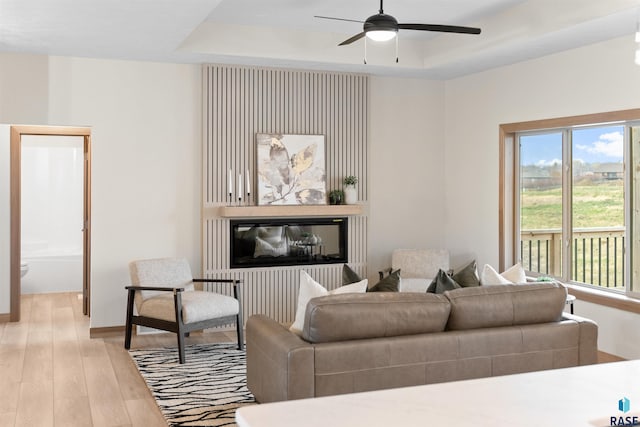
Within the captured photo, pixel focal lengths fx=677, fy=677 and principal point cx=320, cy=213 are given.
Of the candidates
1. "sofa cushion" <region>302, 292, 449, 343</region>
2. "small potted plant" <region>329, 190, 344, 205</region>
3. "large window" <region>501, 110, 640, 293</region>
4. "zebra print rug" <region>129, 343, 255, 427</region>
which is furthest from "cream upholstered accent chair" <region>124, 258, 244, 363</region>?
"large window" <region>501, 110, 640, 293</region>

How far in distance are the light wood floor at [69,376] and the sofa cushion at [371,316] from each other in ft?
4.39

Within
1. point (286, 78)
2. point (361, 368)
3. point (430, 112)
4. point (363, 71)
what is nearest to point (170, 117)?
point (286, 78)

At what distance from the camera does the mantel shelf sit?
21.6ft

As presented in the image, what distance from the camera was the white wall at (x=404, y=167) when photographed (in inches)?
293

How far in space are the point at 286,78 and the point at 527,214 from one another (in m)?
2.80

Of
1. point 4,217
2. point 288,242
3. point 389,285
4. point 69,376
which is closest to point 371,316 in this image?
point 389,285

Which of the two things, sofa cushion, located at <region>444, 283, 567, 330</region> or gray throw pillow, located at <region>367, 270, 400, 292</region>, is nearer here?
sofa cushion, located at <region>444, 283, 567, 330</region>

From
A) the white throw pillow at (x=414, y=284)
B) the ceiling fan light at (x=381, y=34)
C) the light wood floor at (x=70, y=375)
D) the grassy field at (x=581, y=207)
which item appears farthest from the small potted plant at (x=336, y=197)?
the ceiling fan light at (x=381, y=34)

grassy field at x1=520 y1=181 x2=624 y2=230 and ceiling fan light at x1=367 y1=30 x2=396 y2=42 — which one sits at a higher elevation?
ceiling fan light at x1=367 y1=30 x2=396 y2=42

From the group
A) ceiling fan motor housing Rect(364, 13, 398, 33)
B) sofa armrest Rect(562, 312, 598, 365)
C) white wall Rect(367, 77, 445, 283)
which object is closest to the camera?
sofa armrest Rect(562, 312, 598, 365)

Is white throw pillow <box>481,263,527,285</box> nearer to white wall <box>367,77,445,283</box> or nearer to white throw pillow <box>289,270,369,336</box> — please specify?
white throw pillow <box>289,270,369,336</box>

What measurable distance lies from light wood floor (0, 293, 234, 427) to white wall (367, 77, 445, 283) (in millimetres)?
2116

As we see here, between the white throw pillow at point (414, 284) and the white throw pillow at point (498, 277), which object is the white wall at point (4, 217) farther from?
the white throw pillow at point (498, 277)

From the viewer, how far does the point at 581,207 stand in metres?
6.11
